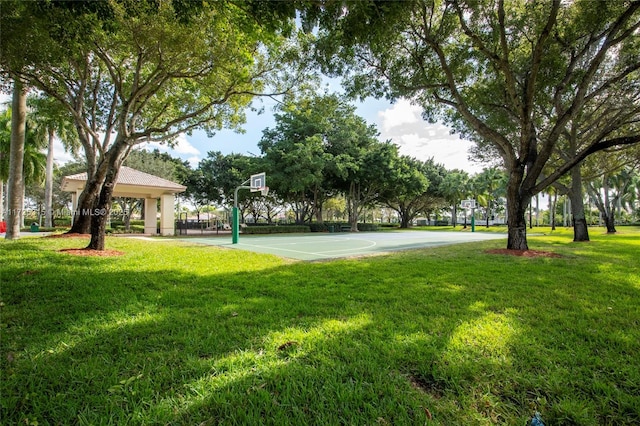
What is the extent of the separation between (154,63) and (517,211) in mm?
11740

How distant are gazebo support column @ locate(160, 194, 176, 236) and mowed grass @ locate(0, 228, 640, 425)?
15674 mm

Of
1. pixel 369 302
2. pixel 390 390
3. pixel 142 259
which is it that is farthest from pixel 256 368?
pixel 142 259

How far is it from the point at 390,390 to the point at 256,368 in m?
0.93

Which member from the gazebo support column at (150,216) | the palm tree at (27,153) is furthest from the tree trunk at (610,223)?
the palm tree at (27,153)

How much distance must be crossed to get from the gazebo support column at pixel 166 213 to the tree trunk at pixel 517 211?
18657 mm

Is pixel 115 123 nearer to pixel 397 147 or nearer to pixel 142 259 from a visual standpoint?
pixel 142 259

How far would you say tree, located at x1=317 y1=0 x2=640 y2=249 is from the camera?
7.48 meters

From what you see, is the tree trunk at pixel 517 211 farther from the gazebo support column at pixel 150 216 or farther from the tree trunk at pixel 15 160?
the gazebo support column at pixel 150 216

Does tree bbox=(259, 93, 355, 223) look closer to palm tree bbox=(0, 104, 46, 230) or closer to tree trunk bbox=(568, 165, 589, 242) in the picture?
tree trunk bbox=(568, 165, 589, 242)

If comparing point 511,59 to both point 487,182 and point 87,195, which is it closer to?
point 87,195

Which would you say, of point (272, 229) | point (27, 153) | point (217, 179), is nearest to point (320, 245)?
point (272, 229)

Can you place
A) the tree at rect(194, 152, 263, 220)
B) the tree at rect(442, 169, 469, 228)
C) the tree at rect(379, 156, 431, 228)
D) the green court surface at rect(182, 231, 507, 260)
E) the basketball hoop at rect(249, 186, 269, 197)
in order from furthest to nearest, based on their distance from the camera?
the tree at rect(442, 169, 469, 228), the tree at rect(194, 152, 263, 220), the tree at rect(379, 156, 431, 228), the basketball hoop at rect(249, 186, 269, 197), the green court surface at rect(182, 231, 507, 260)

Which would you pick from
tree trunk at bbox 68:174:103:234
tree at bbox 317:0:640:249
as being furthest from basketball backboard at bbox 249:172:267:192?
tree at bbox 317:0:640:249

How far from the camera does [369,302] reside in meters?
3.77
